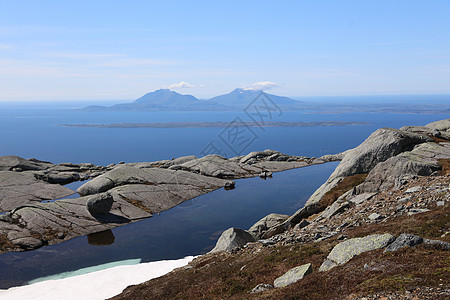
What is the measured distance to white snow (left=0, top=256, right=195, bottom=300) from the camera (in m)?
29.6

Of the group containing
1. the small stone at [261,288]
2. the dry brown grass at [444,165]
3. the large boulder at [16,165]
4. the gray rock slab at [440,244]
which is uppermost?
the gray rock slab at [440,244]

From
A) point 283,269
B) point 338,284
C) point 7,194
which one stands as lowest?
point 7,194

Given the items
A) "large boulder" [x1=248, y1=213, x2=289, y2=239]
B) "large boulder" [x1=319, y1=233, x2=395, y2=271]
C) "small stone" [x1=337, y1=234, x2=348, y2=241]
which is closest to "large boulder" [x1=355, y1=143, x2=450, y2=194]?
"large boulder" [x1=248, y1=213, x2=289, y2=239]

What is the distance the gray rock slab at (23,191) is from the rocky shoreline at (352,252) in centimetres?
4002

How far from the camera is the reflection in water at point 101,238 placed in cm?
4228

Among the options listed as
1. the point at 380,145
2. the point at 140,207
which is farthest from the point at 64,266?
the point at 380,145

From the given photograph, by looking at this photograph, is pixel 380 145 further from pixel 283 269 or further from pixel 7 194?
pixel 7 194

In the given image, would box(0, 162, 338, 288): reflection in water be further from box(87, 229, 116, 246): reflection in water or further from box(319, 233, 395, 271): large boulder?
box(319, 233, 395, 271): large boulder

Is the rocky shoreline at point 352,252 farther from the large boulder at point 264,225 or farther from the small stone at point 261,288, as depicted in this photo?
the large boulder at point 264,225

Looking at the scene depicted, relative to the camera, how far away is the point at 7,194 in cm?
5638

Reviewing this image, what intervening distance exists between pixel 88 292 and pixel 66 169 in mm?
66165

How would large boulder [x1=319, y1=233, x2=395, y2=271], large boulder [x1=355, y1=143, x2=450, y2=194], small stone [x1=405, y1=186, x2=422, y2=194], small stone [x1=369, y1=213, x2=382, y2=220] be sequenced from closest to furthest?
1. large boulder [x1=319, y1=233, x2=395, y2=271]
2. small stone [x1=369, y1=213, x2=382, y2=220]
3. small stone [x1=405, y1=186, x2=422, y2=194]
4. large boulder [x1=355, y1=143, x2=450, y2=194]

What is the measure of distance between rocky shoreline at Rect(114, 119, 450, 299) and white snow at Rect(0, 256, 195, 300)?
16.5ft

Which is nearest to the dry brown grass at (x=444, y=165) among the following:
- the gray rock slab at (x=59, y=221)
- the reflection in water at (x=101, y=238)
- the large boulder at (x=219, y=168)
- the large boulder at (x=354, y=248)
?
the large boulder at (x=354, y=248)
